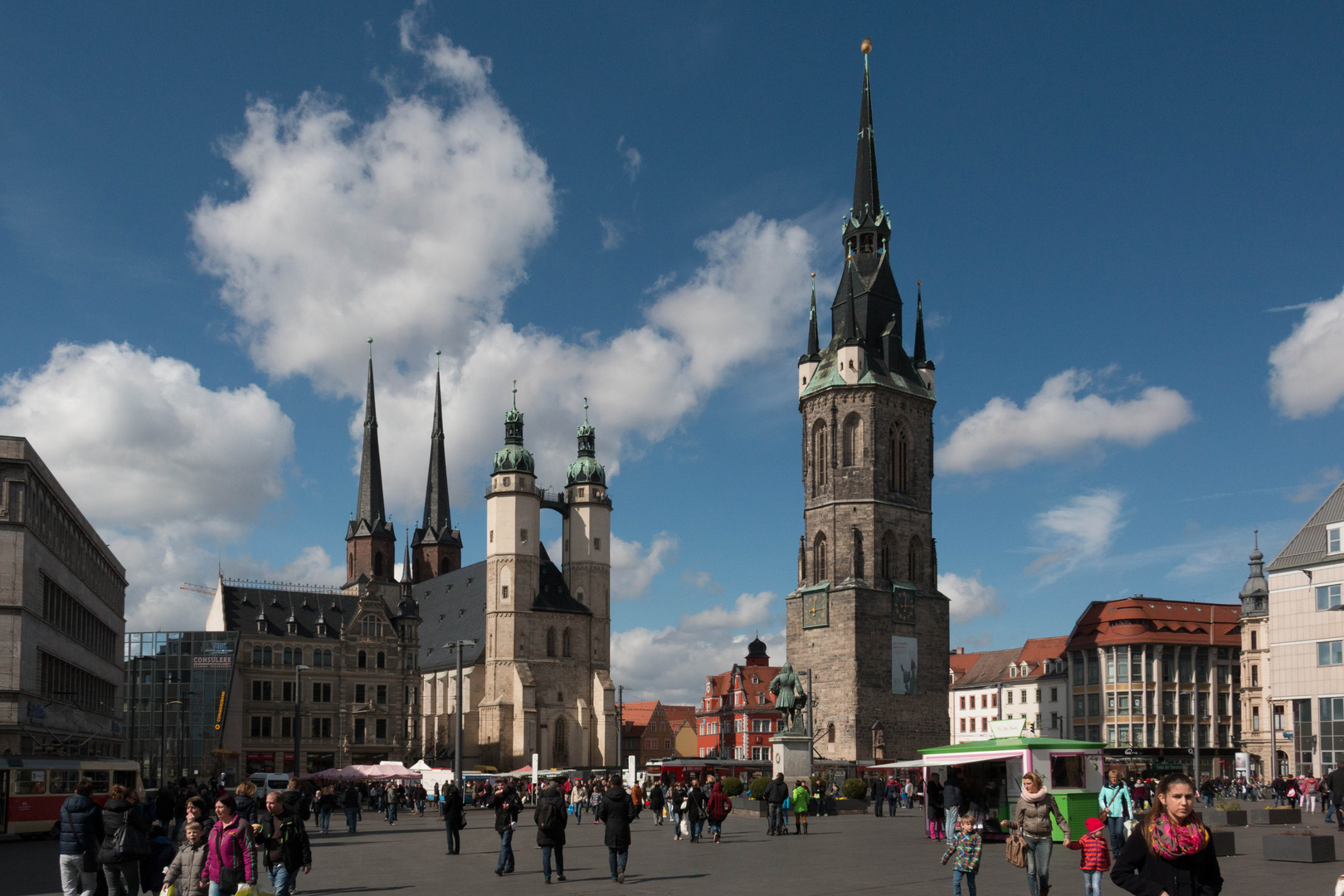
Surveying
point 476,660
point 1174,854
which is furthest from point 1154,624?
point 1174,854

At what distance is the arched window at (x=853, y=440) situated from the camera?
84812 millimetres

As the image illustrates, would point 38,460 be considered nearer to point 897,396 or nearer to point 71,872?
point 71,872

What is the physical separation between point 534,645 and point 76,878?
3099 inches

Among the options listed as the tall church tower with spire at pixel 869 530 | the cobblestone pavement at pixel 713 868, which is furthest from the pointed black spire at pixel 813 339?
the cobblestone pavement at pixel 713 868

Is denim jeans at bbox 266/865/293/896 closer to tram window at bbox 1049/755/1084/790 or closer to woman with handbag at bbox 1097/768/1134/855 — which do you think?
woman with handbag at bbox 1097/768/1134/855

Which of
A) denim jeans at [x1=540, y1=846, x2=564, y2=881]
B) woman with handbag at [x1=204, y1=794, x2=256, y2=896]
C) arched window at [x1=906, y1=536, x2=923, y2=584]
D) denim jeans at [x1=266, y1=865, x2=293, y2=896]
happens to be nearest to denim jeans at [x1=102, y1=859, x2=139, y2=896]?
denim jeans at [x1=266, y1=865, x2=293, y2=896]

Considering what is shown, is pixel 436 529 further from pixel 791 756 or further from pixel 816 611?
pixel 791 756

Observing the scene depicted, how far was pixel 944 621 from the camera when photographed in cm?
8562

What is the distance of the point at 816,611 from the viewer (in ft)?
275

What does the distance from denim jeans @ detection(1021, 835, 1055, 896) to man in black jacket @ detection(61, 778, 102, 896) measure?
398 inches

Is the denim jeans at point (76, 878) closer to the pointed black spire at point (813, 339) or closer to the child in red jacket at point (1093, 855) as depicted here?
the child in red jacket at point (1093, 855)

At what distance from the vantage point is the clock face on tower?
83.1m

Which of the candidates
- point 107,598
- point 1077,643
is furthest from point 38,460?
point 1077,643

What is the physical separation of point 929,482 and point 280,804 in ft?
250
